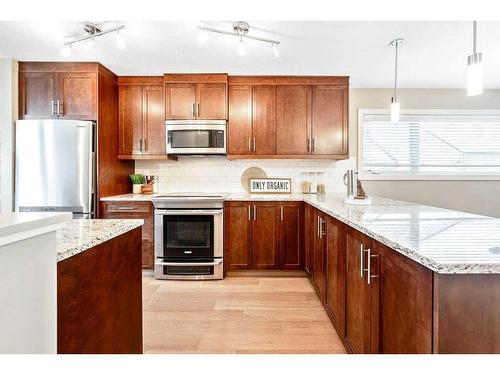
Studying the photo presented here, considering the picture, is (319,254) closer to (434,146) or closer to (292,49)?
(292,49)

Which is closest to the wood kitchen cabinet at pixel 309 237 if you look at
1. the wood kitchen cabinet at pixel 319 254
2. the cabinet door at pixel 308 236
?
the cabinet door at pixel 308 236

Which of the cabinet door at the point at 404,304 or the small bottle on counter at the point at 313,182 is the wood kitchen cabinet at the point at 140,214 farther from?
the cabinet door at the point at 404,304

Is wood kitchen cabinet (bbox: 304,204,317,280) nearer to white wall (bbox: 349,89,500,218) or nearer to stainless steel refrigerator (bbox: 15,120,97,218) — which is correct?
white wall (bbox: 349,89,500,218)

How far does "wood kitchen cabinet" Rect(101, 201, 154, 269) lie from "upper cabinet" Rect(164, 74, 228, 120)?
3.56ft

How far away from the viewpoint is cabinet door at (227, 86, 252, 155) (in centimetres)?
394

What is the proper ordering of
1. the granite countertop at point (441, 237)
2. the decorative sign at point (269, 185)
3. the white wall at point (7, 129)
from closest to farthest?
the granite countertop at point (441, 237), the white wall at point (7, 129), the decorative sign at point (269, 185)

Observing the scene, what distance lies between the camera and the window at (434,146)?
4.38 meters

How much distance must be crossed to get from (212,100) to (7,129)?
2.12 meters

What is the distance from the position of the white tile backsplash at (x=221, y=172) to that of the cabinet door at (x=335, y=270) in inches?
73.2

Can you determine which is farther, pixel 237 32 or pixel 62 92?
pixel 62 92

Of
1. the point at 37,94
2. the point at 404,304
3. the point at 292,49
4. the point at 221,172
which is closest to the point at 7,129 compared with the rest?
the point at 37,94

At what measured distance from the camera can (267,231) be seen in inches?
145
